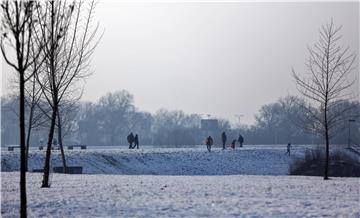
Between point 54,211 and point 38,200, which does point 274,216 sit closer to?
point 54,211

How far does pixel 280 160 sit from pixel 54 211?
41915 mm

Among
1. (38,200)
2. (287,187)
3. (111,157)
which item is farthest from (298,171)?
(38,200)

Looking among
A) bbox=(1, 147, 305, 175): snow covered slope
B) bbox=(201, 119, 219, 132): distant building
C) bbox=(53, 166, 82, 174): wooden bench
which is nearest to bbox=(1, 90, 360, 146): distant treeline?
bbox=(201, 119, 219, 132): distant building

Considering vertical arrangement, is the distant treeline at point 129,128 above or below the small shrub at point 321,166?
above

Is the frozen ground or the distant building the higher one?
the distant building

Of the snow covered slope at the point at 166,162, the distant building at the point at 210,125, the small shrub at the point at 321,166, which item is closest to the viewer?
the small shrub at the point at 321,166

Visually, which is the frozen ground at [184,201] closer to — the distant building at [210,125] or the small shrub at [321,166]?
the small shrub at [321,166]

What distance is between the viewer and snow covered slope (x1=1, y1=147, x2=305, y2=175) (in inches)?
1590

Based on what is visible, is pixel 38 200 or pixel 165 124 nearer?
pixel 38 200

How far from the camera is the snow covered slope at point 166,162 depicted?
40375mm

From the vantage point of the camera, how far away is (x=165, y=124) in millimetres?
164875

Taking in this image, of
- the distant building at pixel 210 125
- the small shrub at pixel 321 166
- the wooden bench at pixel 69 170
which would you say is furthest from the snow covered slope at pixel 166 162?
the distant building at pixel 210 125

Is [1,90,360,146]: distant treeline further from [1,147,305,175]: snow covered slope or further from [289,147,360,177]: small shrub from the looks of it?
[289,147,360,177]: small shrub

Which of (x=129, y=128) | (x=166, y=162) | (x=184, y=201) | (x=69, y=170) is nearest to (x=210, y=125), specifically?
(x=129, y=128)
